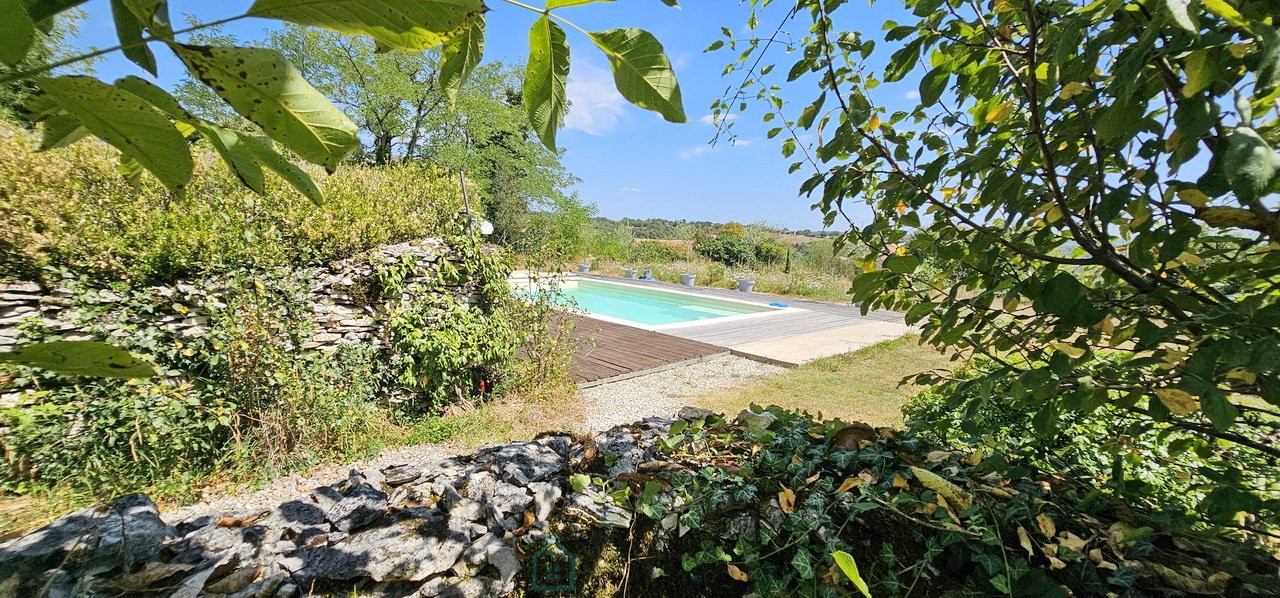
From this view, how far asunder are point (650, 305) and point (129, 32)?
45.1 feet

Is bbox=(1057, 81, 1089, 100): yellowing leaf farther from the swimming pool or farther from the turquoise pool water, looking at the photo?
the turquoise pool water

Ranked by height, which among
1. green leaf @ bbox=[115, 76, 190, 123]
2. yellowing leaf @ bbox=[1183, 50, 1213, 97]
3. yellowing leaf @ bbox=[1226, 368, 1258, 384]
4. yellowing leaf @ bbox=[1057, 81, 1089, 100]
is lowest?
yellowing leaf @ bbox=[1226, 368, 1258, 384]

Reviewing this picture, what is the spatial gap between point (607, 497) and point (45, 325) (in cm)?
394

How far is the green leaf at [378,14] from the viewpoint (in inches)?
16.2

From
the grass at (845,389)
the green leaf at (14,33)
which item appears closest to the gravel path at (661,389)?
the grass at (845,389)

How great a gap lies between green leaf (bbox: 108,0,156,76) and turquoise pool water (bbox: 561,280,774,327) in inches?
422

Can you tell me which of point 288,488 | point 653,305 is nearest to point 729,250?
point 653,305

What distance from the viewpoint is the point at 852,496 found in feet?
4.49

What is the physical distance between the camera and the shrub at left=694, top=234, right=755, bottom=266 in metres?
20.9

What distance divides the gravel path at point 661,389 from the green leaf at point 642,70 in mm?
3878

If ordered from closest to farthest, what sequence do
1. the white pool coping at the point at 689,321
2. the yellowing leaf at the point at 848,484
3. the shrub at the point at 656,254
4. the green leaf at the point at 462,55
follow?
1. the green leaf at the point at 462,55
2. the yellowing leaf at the point at 848,484
3. the white pool coping at the point at 689,321
4. the shrub at the point at 656,254

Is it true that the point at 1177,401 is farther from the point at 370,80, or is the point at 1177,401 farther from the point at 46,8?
the point at 370,80

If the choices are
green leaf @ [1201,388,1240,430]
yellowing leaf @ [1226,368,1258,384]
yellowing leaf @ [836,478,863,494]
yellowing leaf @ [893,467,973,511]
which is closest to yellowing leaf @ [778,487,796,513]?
yellowing leaf @ [836,478,863,494]

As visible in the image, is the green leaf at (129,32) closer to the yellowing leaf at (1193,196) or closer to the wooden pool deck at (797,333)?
the yellowing leaf at (1193,196)
